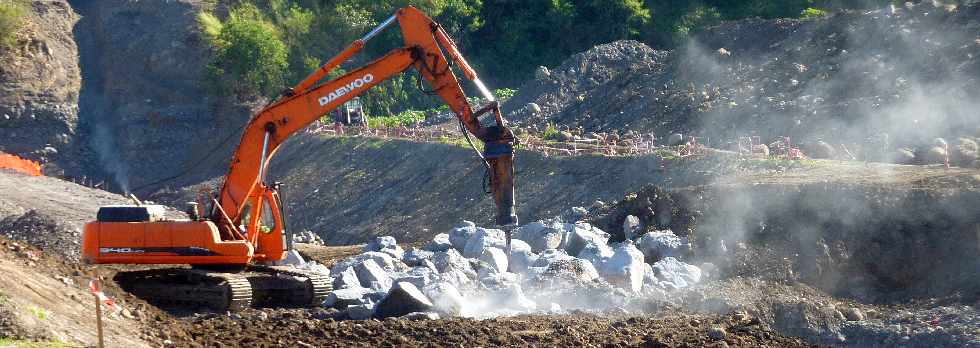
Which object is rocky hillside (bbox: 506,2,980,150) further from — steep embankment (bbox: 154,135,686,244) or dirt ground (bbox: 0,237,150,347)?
dirt ground (bbox: 0,237,150,347)

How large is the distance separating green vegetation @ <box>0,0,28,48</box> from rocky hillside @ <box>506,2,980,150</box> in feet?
70.2

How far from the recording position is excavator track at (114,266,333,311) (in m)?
20.7

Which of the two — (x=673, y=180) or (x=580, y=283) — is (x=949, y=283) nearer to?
(x=580, y=283)

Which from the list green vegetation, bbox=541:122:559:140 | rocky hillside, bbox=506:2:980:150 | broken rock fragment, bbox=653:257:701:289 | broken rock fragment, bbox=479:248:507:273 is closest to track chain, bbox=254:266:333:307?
broken rock fragment, bbox=479:248:507:273

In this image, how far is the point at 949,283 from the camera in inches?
880

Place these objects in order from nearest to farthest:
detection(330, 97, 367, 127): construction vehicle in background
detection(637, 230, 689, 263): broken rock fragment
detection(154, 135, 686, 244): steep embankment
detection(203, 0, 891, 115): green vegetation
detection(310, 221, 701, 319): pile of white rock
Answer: detection(310, 221, 701, 319): pile of white rock, detection(637, 230, 689, 263): broken rock fragment, detection(154, 135, 686, 244): steep embankment, detection(330, 97, 367, 127): construction vehicle in background, detection(203, 0, 891, 115): green vegetation

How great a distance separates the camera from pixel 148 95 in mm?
59156

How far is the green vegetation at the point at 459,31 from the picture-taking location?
191ft

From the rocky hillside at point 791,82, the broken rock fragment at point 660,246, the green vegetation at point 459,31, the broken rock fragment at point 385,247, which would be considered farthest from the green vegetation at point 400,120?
the broken rock fragment at point 660,246

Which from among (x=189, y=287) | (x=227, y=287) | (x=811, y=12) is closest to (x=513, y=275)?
(x=227, y=287)

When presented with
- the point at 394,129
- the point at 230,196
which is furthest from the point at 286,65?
the point at 230,196

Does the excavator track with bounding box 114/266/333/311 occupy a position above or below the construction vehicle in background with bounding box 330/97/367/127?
below

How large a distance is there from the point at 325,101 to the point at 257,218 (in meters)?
2.06

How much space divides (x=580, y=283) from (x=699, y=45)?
28.6 metres
